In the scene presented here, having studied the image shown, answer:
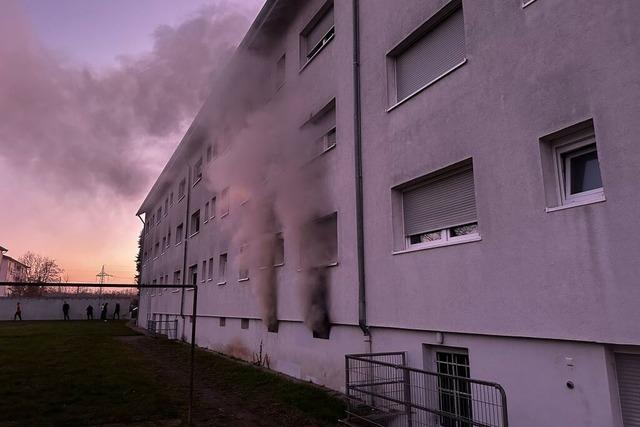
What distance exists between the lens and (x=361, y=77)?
26.2 ft

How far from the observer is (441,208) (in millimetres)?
6219

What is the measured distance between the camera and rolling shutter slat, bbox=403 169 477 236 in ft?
19.0

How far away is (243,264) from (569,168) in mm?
9459

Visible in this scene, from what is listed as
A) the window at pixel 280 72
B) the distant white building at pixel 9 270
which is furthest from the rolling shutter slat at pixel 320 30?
the distant white building at pixel 9 270

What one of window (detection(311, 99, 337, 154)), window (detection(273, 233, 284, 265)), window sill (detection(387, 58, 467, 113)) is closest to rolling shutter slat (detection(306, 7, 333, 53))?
window (detection(311, 99, 337, 154))

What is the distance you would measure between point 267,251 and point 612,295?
791 cm

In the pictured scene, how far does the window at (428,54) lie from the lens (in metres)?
6.23

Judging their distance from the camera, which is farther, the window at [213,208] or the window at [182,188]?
the window at [182,188]

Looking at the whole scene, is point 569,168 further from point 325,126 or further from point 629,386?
point 325,126

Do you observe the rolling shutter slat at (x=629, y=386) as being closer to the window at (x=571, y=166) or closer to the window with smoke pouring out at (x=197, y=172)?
the window at (x=571, y=166)

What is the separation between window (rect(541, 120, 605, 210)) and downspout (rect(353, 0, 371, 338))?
10.8 feet

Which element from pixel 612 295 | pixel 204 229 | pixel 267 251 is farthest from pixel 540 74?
pixel 204 229

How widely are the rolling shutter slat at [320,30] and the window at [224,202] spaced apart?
577cm

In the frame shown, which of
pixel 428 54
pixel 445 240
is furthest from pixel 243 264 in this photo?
pixel 428 54
